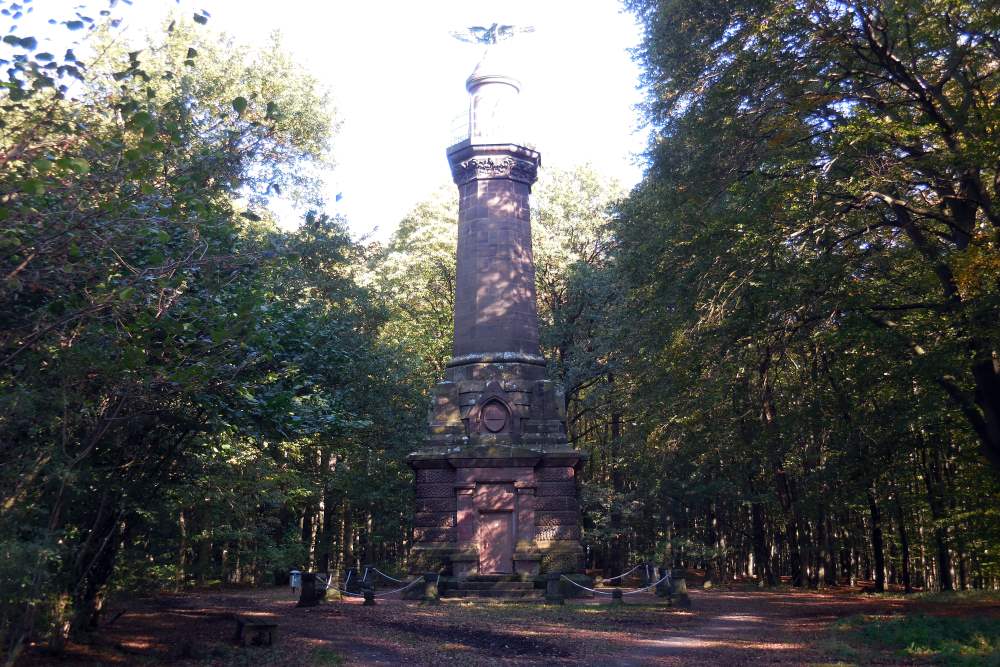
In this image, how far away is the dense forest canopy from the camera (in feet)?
25.0

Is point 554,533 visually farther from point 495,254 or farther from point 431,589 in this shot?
point 495,254

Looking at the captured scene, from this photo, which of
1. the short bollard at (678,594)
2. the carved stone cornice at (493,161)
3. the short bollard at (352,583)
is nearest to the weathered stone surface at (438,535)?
the short bollard at (352,583)

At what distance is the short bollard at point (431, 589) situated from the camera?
1797 centimetres

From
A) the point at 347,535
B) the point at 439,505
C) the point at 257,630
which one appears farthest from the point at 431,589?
the point at 347,535

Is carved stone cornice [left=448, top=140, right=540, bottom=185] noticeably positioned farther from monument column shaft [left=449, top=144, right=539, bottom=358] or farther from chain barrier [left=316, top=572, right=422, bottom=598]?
chain barrier [left=316, top=572, right=422, bottom=598]

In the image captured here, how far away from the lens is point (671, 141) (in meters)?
17.9

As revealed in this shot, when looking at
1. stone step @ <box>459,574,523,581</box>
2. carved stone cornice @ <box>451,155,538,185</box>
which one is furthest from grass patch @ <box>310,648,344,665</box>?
carved stone cornice @ <box>451,155,538,185</box>

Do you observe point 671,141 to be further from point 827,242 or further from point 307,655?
point 307,655

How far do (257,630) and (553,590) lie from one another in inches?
312

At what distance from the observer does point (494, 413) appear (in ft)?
67.5

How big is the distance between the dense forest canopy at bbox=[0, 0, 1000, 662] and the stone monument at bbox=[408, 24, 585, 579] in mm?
2664

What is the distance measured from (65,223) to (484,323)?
1459cm

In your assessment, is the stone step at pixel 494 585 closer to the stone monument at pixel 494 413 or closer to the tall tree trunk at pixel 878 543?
the stone monument at pixel 494 413

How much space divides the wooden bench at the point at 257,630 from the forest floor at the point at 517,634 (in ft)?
0.62
